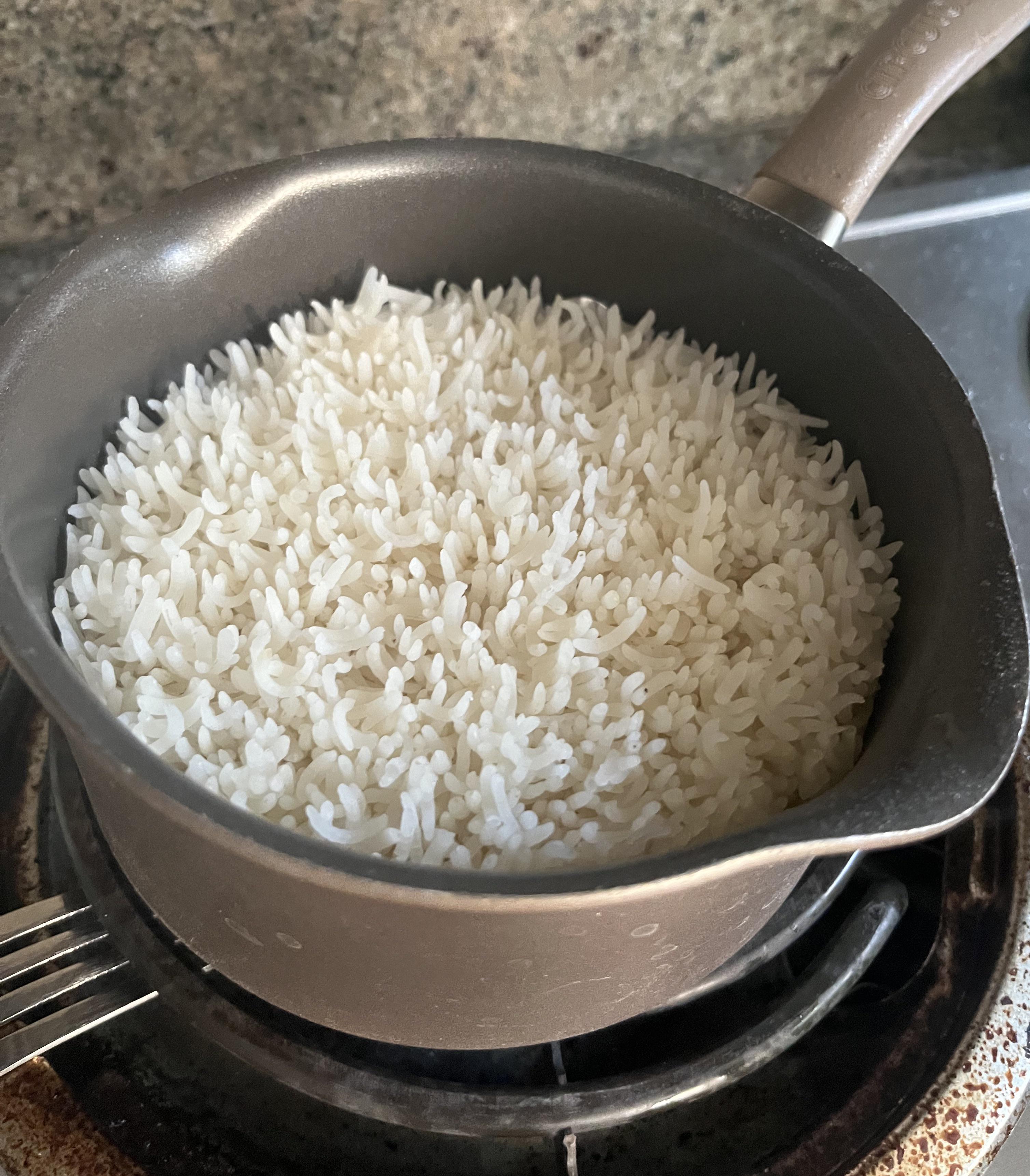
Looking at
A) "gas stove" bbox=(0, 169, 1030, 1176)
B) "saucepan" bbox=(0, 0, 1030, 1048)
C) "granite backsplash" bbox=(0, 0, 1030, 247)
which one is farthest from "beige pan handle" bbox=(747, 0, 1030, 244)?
"gas stove" bbox=(0, 169, 1030, 1176)

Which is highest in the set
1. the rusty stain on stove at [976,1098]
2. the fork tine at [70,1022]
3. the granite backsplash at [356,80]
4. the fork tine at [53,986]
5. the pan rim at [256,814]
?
the granite backsplash at [356,80]

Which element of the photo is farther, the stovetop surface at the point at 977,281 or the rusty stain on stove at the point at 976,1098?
the stovetop surface at the point at 977,281

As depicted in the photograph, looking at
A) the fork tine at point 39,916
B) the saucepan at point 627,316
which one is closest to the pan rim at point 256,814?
the saucepan at point 627,316

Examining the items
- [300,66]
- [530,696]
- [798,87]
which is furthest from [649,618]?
[798,87]

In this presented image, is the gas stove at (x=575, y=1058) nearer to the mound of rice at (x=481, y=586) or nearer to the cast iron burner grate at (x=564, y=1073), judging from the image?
the cast iron burner grate at (x=564, y=1073)

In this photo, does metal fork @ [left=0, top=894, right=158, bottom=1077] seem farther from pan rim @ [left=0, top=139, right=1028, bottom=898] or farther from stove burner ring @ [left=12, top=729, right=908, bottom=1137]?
pan rim @ [left=0, top=139, right=1028, bottom=898]

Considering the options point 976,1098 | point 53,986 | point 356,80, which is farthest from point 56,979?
point 356,80
